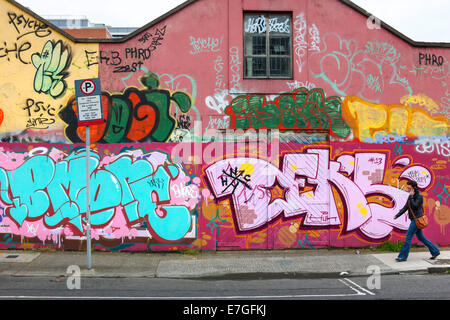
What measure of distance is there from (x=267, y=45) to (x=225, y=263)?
5.24 meters

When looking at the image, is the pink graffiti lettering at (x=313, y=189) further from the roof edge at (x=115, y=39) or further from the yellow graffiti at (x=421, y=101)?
the roof edge at (x=115, y=39)

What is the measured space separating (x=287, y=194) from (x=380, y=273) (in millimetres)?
2890

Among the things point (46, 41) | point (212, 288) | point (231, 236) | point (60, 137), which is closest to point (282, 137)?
point (231, 236)

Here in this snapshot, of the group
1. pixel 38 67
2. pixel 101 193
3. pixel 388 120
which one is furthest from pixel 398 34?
pixel 38 67

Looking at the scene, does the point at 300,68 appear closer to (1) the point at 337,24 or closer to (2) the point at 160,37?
(1) the point at 337,24

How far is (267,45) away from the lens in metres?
11.1

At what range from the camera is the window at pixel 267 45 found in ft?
36.4

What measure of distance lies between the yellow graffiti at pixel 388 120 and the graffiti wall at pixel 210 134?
0.03 meters

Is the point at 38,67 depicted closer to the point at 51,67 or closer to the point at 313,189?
the point at 51,67

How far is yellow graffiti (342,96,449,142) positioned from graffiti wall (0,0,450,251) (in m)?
0.03

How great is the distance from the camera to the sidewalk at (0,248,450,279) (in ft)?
→ 29.3

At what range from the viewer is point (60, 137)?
35.5 feet

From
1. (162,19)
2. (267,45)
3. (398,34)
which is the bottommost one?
(267,45)

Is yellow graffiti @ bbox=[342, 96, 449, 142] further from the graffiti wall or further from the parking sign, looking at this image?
the parking sign
